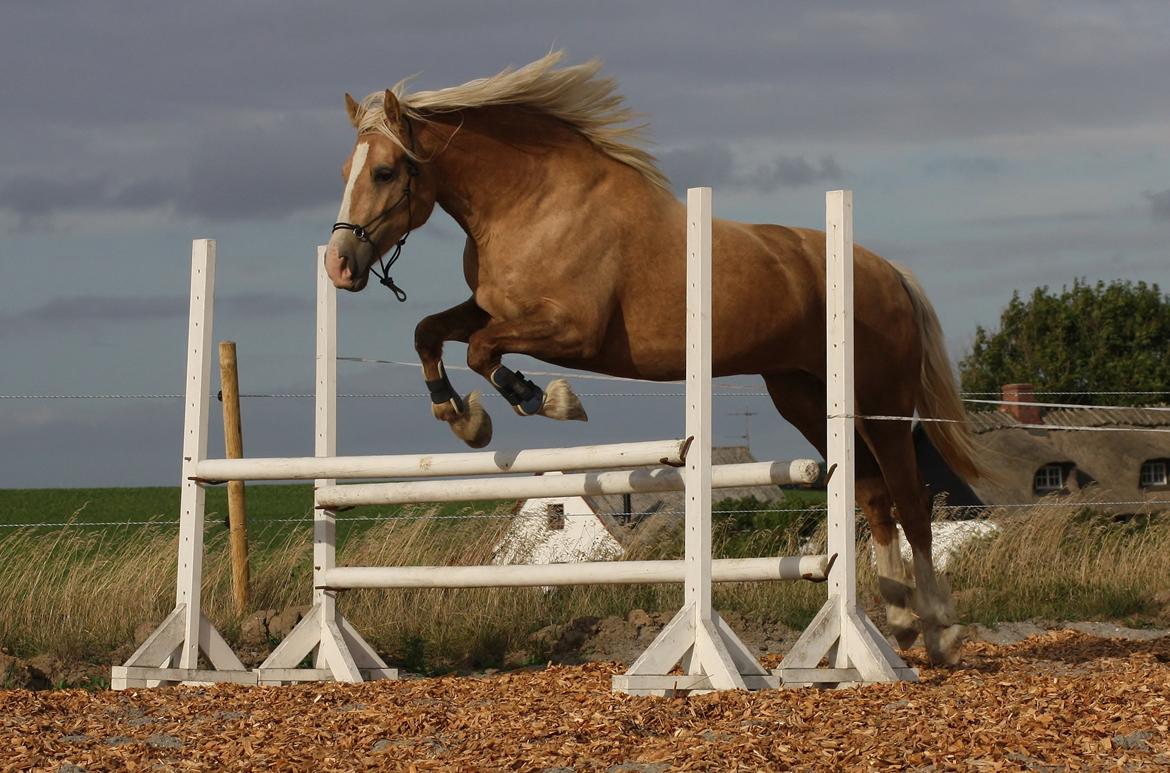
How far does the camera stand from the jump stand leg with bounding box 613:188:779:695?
473cm

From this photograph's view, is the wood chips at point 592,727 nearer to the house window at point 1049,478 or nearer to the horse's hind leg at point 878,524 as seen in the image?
the horse's hind leg at point 878,524

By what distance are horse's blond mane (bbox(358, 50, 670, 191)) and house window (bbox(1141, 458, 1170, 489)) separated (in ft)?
79.1

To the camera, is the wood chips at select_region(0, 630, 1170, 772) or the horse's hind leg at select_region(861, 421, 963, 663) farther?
the horse's hind leg at select_region(861, 421, 963, 663)

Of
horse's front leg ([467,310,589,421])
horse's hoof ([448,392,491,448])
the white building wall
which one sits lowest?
the white building wall

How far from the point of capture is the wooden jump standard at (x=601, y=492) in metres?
4.78

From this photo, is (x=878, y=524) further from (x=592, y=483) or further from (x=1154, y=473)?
(x=1154, y=473)

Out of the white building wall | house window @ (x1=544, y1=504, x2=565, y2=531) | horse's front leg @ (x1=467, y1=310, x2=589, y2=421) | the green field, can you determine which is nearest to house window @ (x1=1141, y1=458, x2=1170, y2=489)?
the green field

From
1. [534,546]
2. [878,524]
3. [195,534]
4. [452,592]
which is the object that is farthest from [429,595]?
[878,524]

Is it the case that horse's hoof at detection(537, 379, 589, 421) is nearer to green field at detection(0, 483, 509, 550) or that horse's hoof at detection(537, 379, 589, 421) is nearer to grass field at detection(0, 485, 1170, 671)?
grass field at detection(0, 485, 1170, 671)

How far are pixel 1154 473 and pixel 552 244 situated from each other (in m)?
25.2

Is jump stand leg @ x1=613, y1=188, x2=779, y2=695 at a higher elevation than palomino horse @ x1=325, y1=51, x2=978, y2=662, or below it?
below

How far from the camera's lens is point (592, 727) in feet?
13.3

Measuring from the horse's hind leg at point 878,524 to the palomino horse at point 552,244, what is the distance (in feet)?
1.00

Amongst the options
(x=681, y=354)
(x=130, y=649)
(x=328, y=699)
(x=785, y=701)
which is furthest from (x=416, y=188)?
(x=130, y=649)
